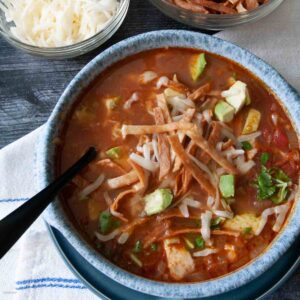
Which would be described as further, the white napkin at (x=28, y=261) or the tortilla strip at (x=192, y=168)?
the white napkin at (x=28, y=261)

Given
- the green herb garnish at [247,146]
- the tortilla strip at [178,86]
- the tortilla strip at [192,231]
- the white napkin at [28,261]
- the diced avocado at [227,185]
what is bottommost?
the white napkin at [28,261]

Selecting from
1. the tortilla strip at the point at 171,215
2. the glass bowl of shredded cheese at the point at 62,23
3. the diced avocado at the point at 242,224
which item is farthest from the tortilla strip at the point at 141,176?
the glass bowl of shredded cheese at the point at 62,23

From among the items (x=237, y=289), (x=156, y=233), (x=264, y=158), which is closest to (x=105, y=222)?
(x=156, y=233)

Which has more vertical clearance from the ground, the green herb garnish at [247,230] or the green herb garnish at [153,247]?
the green herb garnish at [247,230]

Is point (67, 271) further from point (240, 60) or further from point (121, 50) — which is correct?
point (240, 60)

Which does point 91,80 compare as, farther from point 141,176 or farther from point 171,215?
point 171,215

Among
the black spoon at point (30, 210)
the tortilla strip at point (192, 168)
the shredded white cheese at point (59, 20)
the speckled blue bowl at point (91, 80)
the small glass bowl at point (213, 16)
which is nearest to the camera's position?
the black spoon at point (30, 210)

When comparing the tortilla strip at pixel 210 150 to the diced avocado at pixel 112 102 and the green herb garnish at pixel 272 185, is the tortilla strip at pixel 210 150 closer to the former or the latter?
the green herb garnish at pixel 272 185

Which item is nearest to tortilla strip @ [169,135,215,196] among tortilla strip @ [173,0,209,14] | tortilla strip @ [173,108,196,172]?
tortilla strip @ [173,108,196,172]

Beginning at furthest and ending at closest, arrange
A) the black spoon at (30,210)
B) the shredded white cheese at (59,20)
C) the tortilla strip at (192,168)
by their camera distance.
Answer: the shredded white cheese at (59,20)
the tortilla strip at (192,168)
the black spoon at (30,210)
